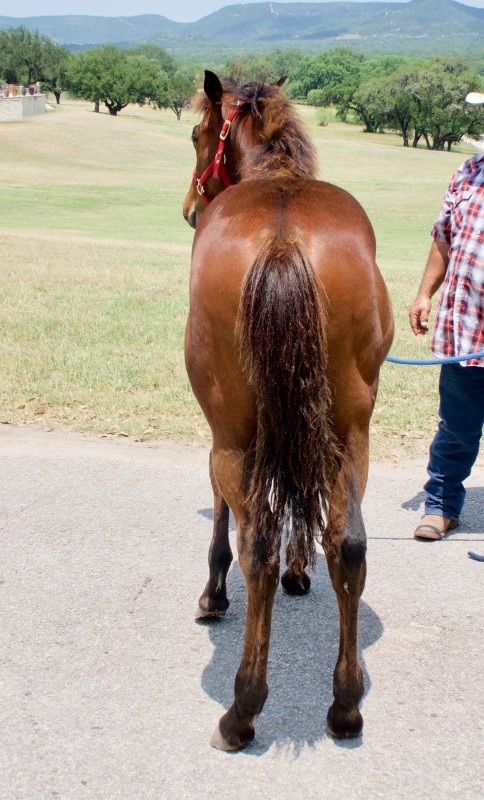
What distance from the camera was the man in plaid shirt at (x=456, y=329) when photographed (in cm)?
441

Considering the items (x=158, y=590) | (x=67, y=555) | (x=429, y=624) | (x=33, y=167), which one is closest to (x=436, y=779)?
(x=429, y=624)

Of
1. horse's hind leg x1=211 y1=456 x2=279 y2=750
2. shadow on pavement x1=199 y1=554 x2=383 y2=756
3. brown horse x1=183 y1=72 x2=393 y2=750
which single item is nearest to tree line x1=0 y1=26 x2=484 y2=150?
shadow on pavement x1=199 y1=554 x2=383 y2=756

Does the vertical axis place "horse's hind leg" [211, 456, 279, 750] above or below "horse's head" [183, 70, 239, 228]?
below

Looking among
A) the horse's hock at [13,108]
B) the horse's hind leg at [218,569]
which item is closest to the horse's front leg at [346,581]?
the horse's hind leg at [218,569]

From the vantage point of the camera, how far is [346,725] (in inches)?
118

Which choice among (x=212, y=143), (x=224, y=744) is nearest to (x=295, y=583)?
(x=224, y=744)

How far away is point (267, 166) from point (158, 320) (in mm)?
6223

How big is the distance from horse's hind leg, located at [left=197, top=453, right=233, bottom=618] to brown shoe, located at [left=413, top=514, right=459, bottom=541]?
1.35 metres

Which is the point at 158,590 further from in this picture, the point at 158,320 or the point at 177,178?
the point at 177,178

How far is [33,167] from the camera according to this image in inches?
1805

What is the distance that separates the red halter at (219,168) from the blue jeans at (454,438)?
174 centimetres

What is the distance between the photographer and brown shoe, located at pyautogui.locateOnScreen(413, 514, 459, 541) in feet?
15.4

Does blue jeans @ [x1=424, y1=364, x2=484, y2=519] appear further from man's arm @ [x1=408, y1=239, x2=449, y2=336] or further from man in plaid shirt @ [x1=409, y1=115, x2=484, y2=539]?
man's arm @ [x1=408, y1=239, x2=449, y2=336]

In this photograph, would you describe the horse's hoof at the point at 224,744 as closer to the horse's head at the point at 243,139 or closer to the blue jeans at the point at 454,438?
the horse's head at the point at 243,139
